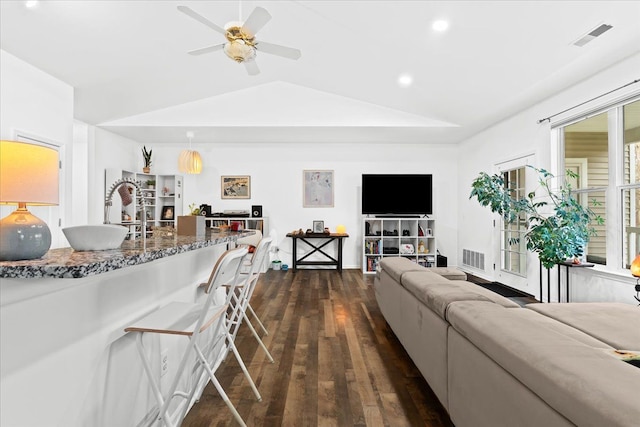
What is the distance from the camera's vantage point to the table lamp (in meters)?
1.01

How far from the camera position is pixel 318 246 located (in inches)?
263

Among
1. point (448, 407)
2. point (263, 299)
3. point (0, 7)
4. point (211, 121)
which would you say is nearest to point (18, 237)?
point (448, 407)

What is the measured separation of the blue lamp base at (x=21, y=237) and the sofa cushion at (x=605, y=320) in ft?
8.50

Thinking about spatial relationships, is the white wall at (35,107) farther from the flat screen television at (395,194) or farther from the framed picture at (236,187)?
the flat screen television at (395,194)

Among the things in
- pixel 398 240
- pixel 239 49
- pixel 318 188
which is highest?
pixel 239 49

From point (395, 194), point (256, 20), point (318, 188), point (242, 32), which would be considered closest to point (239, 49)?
point (242, 32)

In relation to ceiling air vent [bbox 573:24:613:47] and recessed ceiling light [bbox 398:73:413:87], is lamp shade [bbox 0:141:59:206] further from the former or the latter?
recessed ceiling light [bbox 398:73:413:87]

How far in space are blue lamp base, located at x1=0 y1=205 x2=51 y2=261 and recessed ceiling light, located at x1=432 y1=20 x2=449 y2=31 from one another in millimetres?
3359

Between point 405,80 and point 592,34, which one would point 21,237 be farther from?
point 405,80

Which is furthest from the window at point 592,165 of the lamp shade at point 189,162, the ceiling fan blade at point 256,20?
the lamp shade at point 189,162

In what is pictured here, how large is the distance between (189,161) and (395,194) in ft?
12.8

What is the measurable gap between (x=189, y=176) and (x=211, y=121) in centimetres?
168

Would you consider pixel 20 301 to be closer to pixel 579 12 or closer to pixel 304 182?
pixel 579 12

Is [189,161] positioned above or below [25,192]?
above
